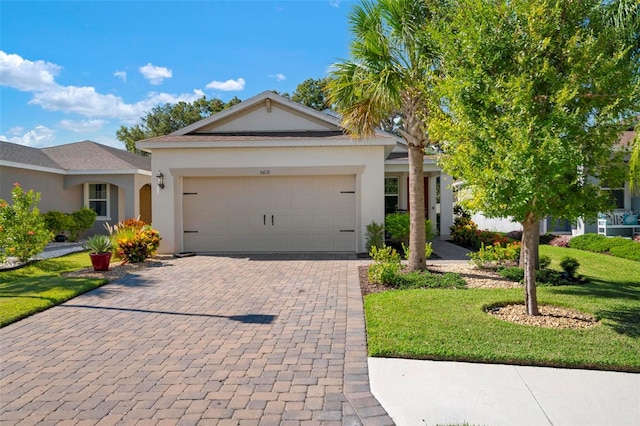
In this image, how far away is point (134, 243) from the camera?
38.0ft

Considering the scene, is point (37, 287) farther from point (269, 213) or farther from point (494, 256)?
point (494, 256)

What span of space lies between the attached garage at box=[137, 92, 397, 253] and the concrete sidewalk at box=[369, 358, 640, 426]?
8533mm

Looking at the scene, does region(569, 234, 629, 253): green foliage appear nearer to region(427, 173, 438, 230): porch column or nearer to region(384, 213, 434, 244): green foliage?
region(427, 173, 438, 230): porch column

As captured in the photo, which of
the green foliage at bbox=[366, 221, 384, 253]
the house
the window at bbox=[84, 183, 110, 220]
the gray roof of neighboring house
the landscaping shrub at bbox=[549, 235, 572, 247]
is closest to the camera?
the green foliage at bbox=[366, 221, 384, 253]

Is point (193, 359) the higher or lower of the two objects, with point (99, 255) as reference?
lower

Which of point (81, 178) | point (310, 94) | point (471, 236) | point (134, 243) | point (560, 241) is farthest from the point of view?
point (310, 94)

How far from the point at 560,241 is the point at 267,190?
11188 mm

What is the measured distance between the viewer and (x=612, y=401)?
3.75 metres

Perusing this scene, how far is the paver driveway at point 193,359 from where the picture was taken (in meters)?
3.62

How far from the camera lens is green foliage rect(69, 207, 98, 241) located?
18.0m

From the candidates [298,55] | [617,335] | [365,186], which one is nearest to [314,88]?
[298,55]

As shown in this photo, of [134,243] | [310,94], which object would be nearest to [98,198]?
[134,243]

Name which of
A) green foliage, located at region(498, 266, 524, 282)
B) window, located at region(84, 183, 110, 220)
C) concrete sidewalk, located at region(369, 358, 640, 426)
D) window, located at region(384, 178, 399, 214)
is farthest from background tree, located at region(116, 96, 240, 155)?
concrete sidewalk, located at region(369, 358, 640, 426)

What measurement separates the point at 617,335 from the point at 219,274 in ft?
25.8
